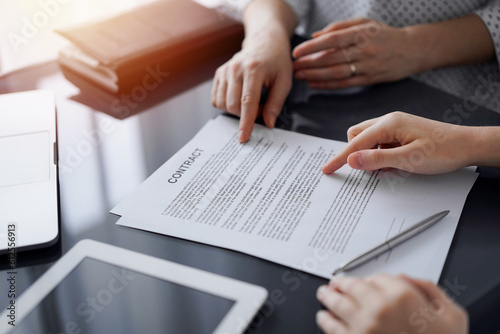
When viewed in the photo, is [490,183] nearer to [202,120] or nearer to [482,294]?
[482,294]

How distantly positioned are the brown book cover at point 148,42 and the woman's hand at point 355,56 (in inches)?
8.4

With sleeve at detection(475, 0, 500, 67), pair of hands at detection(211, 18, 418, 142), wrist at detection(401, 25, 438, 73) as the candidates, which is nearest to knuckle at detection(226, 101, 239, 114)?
pair of hands at detection(211, 18, 418, 142)

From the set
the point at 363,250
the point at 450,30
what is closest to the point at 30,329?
the point at 363,250

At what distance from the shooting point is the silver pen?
58 cm

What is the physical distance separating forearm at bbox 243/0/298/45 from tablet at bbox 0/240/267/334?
584 millimetres

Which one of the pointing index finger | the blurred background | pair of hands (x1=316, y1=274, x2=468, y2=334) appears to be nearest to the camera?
pair of hands (x1=316, y1=274, x2=468, y2=334)

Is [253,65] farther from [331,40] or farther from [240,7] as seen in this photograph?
[240,7]

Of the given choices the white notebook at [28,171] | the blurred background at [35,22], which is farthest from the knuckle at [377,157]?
the blurred background at [35,22]

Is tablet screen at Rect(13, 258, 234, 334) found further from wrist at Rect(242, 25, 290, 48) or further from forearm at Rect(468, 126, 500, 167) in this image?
wrist at Rect(242, 25, 290, 48)

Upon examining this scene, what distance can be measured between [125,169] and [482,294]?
0.54m

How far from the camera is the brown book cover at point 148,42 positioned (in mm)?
993

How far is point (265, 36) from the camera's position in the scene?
3.32 ft

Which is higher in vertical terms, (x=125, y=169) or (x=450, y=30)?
(x=450, y=30)

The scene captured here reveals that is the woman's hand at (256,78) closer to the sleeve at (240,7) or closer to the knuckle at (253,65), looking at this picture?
the knuckle at (253,65)
